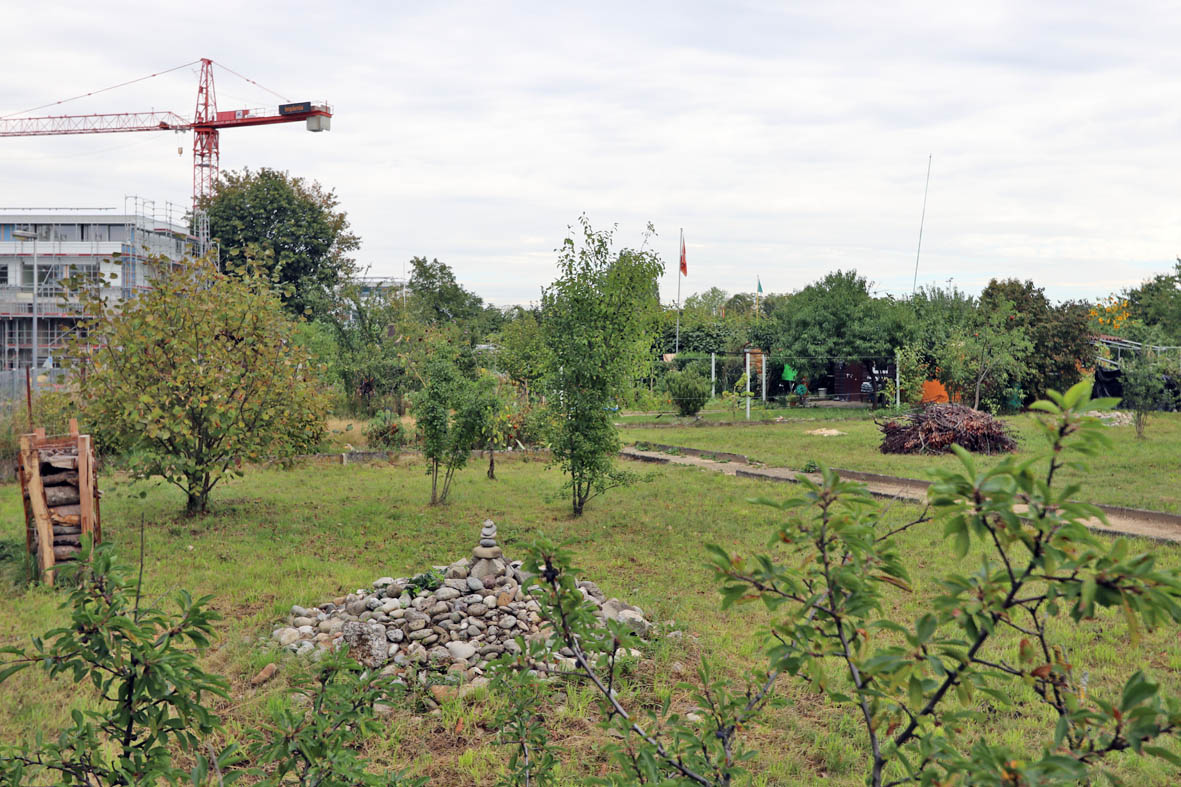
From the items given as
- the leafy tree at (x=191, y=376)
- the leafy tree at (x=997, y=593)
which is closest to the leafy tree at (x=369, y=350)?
the leafy tree at (x=191, y=376)

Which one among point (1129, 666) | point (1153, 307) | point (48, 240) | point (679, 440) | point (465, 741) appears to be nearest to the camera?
point (465, 741)

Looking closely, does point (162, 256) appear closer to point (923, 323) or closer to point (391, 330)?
point (391, 330)

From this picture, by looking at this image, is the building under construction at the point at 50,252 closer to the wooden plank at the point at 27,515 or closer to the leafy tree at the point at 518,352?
the leafy tree at the point at 518,352

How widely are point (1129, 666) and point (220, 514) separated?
10.0 metres

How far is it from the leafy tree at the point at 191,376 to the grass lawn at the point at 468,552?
3.19ft

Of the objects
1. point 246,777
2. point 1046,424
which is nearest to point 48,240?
point 246,777

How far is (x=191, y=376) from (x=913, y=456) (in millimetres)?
13030

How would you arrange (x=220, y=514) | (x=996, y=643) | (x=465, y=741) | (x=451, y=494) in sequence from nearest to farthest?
(x=465, y=741), (x=996, y=643), (x=220, y=514), (x=451, y=494)

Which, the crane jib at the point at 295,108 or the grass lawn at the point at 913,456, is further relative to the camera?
the crane jib at the point at 295,108

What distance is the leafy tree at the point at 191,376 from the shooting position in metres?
9.25

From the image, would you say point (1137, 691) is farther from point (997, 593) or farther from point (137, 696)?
point (137, 696)

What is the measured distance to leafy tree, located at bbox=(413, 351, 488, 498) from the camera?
10.8 meters

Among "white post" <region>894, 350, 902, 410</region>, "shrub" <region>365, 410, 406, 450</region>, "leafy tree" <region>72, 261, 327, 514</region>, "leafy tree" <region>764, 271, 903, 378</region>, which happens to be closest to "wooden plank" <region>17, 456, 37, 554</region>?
"leafy tree" <region>72, 261, 327, 514</region>

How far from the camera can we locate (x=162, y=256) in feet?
31.5
